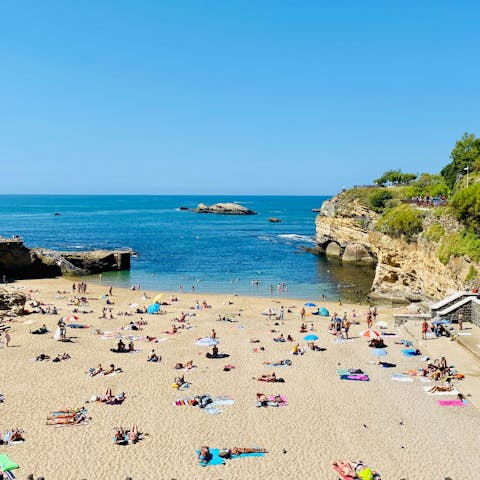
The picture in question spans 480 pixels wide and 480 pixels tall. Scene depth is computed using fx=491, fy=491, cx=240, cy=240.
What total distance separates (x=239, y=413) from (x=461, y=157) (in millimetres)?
49409

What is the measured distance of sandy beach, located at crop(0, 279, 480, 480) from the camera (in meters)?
13.9

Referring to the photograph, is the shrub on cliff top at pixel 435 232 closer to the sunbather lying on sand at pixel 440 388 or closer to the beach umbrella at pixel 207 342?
the sunbather lying on sand at pixel 440 388

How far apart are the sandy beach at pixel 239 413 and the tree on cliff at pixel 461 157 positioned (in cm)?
3486

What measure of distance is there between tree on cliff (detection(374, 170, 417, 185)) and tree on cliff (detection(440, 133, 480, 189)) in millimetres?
19969

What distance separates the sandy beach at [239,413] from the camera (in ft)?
45.5

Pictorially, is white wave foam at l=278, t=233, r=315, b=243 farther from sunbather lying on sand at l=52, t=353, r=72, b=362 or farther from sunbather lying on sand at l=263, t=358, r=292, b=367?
sunbather lying on sand at l=52, t=353, r=72, b=362

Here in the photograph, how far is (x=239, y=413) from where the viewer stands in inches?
675

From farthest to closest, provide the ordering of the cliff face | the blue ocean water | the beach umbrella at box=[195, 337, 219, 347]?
the blue ocean water
the cliff face
the beach umbrella at box=[195, 337, 219, 347]

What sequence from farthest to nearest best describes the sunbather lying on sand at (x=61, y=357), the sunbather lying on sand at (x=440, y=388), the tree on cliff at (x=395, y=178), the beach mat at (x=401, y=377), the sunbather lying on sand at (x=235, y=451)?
1. the tree on cliff at (x=395, y=178)
2. the sunbather lying on sand at (x=61, y=357)
3. the beach mat at (x=401, y=377)
4. the sunbather lying on sand at (x=440, y=388)
5. the sunbather lying on sand at (x=235, y=451)

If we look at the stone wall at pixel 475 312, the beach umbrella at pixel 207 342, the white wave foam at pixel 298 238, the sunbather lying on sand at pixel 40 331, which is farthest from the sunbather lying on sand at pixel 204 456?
the white wave foam at pixel 298 238

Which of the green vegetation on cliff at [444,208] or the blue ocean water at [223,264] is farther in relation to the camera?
the blue ocean water at [223,264]

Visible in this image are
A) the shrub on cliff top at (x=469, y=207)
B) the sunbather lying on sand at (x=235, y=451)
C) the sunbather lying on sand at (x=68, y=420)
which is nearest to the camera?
the sunbather lying on sand at (x=235, y=451)

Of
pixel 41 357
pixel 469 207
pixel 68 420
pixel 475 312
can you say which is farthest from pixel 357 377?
pixel 469 207

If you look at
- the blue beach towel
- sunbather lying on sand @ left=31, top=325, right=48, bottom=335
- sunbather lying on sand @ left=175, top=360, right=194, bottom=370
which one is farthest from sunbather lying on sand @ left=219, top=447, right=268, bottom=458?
sunbather lying on sand @ left=31, top=325, right=48, bottom=335
